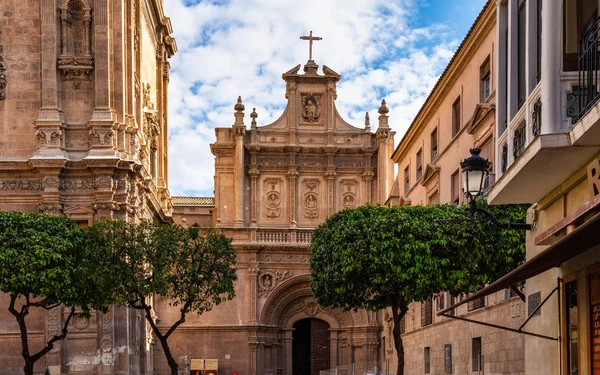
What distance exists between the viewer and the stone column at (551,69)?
10250 millimetres

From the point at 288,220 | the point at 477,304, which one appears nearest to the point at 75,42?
the point at 288,220

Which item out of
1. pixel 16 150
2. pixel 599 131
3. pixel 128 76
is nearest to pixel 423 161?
pixel 128 76

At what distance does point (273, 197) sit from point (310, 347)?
26.2 ft

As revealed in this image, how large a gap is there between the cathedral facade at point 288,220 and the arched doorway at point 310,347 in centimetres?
5

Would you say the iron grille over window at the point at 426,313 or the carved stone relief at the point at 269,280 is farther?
the carved stone relief at the point at 269,280

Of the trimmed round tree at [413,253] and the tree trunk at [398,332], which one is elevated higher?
the trimmed round tree at [413,253]

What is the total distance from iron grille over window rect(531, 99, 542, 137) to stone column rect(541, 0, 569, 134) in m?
0.39

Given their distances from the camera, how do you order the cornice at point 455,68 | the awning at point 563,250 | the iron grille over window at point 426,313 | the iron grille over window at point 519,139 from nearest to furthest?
the awning at point 563,250 → the iron grille over window at point 519,139 → the cornice at point 455,68 → the iron grille over window at point 426,313

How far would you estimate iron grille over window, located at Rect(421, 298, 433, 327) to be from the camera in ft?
107

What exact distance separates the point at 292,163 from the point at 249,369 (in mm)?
10689

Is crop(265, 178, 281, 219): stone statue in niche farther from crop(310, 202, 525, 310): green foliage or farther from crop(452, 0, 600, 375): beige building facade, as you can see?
crop(452, 0, 600, 375): beige building facade

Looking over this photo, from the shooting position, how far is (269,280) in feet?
153

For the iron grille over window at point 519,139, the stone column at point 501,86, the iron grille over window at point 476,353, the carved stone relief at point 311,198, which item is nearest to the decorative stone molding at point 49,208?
the iron grille over window at point 476,353

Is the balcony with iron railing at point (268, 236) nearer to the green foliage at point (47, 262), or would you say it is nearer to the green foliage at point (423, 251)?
the green foliage at point (47, 262)
